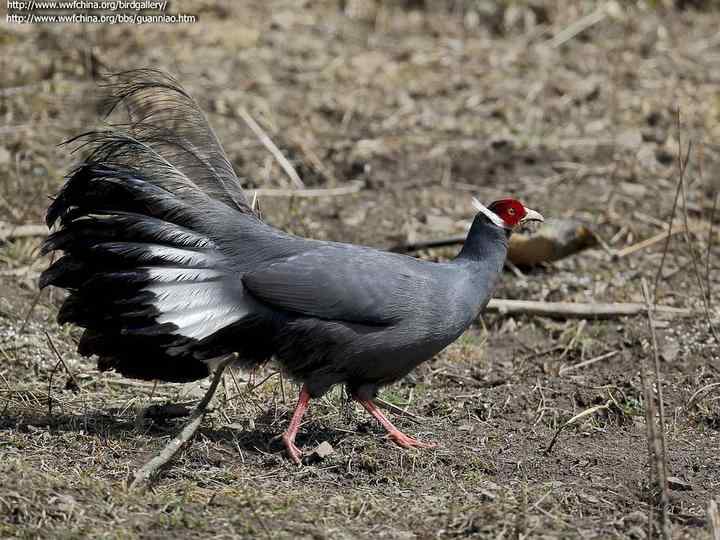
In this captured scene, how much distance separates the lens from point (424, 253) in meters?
7.76

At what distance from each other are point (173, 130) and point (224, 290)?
110 centimetres

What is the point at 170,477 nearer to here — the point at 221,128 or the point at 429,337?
the point at 429,337

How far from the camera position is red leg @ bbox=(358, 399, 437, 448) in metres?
5.21

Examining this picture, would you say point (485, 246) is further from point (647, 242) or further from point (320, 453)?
point (647, 242)

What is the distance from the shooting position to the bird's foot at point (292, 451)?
16.5 feet

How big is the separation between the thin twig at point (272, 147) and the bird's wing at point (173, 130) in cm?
Answer: 294

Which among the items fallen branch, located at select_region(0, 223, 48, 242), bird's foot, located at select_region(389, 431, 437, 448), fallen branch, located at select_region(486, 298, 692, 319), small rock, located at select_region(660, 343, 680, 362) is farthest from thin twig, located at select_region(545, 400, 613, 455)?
fallen branch, located at select_region(0, 223, 48, 242)

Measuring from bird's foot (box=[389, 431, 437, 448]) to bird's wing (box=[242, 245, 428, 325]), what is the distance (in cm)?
61

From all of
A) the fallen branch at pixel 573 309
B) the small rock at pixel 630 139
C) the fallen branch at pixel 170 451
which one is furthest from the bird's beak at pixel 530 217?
the small rock at pixel 630 139

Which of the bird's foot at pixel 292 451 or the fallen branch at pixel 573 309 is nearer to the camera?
the bird's foot at pixel 292 451

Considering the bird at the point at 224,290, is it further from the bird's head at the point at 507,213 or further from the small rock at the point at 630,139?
the small rock at the point at 630,139

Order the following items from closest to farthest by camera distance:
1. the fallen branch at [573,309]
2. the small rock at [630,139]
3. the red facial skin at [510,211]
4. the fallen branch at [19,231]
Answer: the red facial skin at [510,211] → the fallen branch at [573,309] → the fallen branch at [19,231] → the small rock at [630,139]

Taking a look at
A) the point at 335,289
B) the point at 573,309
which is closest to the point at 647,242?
the point at 573,309

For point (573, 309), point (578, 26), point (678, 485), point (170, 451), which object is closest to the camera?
point (170, 451)
